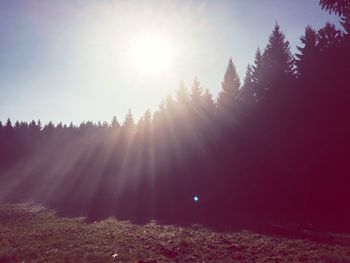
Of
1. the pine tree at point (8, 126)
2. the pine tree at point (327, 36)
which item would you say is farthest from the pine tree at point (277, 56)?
the pine tree at point (8, 126)

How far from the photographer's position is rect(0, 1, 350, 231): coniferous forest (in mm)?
28922

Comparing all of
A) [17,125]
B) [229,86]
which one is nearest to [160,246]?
[229,86]

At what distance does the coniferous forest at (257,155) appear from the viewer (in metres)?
28.9

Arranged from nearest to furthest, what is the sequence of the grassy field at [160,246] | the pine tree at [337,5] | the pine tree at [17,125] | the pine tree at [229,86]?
1. the pine tree at [337,5]
2. the grassy field at [160,246]
3. the pine tree at [229,86]
4. the pine tree at [17,125]

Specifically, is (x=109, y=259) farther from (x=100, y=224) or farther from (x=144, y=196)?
(x=144, y=196)

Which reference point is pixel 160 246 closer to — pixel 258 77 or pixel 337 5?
pixel 337 5

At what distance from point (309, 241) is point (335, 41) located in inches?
1051

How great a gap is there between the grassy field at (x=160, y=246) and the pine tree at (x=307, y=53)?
22199 mm

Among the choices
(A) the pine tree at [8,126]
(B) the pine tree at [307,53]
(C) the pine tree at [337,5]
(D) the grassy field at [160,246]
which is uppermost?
(A) the pine tree at [8,126]

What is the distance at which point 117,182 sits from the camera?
52.5 meters

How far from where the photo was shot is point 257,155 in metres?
35.8

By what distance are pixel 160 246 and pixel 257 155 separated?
21.8 m

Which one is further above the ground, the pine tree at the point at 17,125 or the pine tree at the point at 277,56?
the pine tree at the point at 17,125

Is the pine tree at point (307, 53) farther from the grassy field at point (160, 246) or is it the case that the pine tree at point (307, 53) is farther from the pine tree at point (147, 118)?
the pine tree at point (147, 118)
